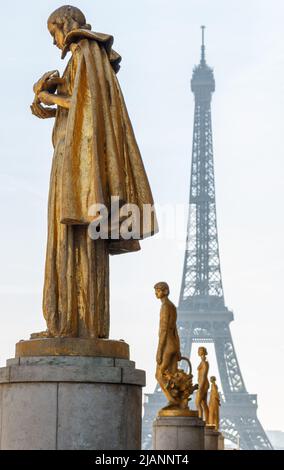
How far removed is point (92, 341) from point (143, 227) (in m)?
1.08

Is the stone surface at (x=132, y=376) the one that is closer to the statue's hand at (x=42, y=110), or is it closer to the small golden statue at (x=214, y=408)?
the statue's hand at (x=42, y=110)

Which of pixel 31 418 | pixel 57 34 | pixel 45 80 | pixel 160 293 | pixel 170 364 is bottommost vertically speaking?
pixel 31 418

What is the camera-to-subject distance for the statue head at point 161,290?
15.7m

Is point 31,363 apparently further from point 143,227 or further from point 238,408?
point 238,408

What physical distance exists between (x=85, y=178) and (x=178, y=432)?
10.3 metres

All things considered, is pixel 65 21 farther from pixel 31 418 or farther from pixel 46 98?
pixel 31 418

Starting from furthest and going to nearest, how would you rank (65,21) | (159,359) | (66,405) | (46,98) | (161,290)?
(159,359) < (161,290) < (65,21) < (46,98) < (66,405)

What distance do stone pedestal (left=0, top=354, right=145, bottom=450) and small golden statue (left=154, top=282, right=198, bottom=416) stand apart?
863 cm

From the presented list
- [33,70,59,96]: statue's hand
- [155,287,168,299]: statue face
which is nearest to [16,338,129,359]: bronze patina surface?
[33,70,59,96]: statue's hand

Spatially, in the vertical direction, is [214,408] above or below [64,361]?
above

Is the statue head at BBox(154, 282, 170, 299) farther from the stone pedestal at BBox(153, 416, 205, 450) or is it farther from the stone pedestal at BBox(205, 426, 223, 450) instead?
the stone pedestal at BBox(205, 426, 223, 450)

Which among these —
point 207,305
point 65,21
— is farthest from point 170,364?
point 207,305

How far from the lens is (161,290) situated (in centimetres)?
1566

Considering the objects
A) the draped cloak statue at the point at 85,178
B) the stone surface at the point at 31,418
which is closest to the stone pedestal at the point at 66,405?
the stone surface at the point at 31,418
